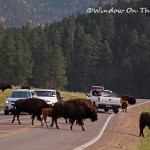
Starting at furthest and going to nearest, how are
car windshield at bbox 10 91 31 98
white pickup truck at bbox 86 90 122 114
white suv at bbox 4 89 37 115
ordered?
white pickup truck at bbox 86 90 122 114 < car windshield at bbox 10 91 31 98 < white suv at bbox 4 89 37 115

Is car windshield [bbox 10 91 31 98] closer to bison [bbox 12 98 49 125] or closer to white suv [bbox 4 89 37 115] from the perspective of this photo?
white suv [bbox 4 89 37 115]

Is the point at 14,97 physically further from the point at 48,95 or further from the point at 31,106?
the point at 31,106

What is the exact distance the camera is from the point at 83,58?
572 ft

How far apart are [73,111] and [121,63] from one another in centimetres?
14917

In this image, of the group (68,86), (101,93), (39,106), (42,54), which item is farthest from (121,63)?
(39,106)

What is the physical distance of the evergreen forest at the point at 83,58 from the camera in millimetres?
146250

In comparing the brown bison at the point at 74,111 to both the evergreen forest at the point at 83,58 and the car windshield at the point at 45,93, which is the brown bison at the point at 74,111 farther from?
the evergreen forest at the point at 83,58

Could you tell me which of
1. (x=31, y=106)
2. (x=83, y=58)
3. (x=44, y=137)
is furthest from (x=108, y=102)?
(x=83, y=58)

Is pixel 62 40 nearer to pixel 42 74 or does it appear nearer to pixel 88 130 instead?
pixel 42 74

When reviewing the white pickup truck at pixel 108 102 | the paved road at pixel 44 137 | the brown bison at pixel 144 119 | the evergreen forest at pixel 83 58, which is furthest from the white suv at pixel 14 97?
the evergreen forest at pixel 83 58

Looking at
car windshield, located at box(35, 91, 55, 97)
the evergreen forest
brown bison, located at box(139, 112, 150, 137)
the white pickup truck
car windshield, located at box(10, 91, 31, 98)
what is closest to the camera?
brown bison, located at box(139, 112, 150, 137)

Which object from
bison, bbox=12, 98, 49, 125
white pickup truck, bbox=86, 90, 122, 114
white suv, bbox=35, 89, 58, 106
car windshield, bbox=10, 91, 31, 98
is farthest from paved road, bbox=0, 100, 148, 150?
white pickup truck, bbox=86, 90, 122, 114

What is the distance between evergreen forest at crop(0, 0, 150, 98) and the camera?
146250 millimetres

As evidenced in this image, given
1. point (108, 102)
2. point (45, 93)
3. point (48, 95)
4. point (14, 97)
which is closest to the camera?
point (14, 97)
